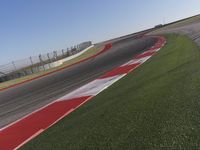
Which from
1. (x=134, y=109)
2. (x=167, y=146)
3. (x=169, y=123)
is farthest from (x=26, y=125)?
(x=167, y=146)

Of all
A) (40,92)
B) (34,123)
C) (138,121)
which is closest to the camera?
(138,121)

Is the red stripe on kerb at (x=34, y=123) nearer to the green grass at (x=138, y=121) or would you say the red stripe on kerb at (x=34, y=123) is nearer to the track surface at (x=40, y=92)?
the green grass at (x=138, y=121)

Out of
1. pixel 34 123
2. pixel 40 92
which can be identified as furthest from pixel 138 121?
pixel 40 92

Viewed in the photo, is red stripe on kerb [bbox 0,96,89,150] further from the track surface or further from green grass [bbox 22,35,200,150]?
the track surface

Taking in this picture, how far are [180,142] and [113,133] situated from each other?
1.12m

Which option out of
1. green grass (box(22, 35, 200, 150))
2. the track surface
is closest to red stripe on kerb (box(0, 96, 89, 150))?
green grass (box(22, 35, 200, 150))

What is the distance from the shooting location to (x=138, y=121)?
446 centimetres

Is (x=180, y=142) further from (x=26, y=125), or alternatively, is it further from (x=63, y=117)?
(x=26, y=125)

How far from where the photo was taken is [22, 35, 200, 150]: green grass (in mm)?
3641

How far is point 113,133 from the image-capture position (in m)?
4.21

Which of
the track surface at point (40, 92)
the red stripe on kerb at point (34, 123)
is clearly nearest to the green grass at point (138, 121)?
the red stripe on kerb at point (34, 123)

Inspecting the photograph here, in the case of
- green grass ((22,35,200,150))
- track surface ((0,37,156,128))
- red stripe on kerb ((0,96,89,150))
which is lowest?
track surface ((0,37,156,128))

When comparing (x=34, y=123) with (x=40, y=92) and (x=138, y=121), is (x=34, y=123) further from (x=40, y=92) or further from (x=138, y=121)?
(x=40, y=92)

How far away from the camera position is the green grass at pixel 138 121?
3641mm
